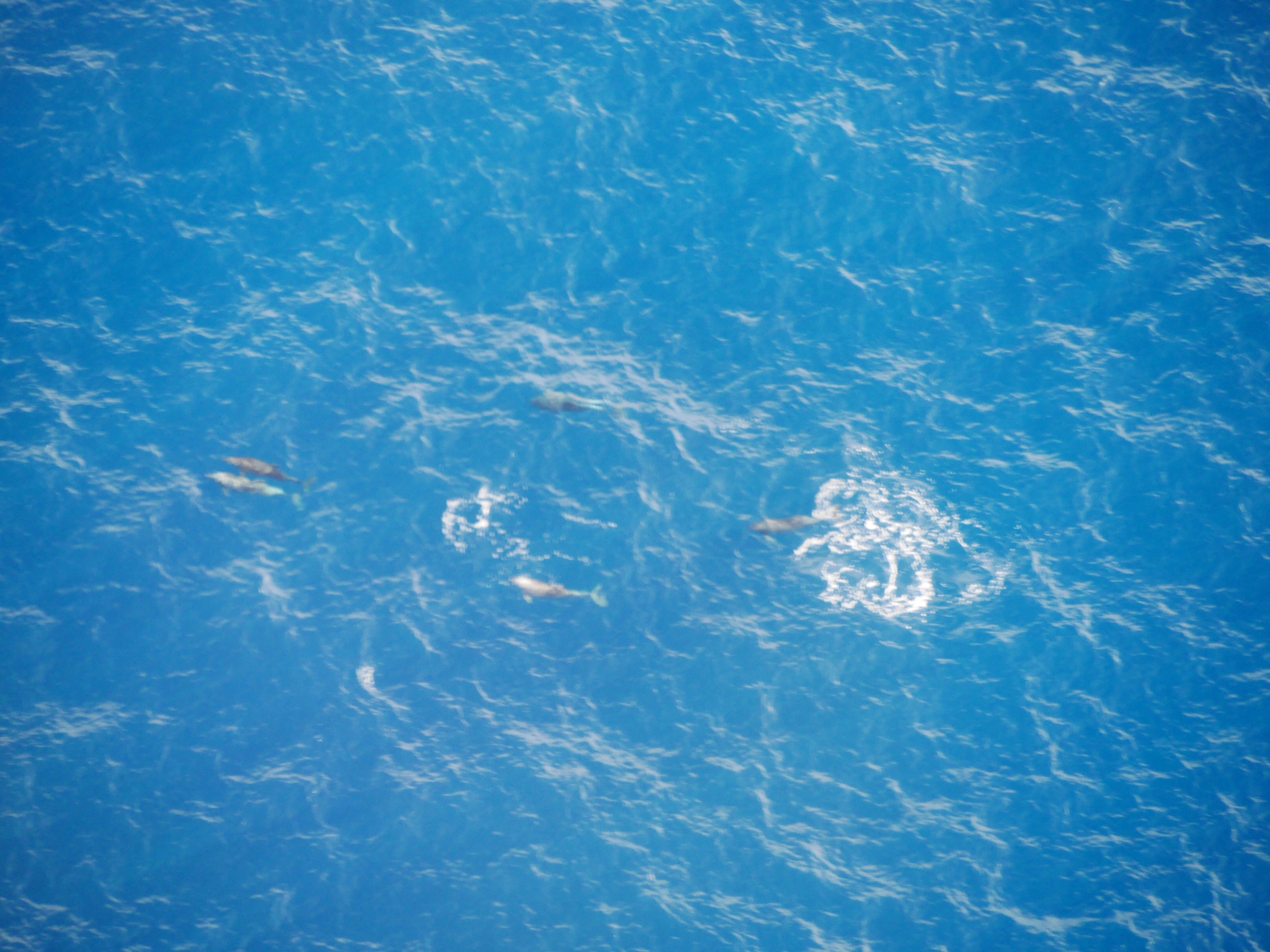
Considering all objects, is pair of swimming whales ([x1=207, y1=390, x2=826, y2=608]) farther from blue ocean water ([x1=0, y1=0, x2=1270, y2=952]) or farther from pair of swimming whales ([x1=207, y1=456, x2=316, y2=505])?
blue ocean water ([x1=0, y1=0, x2=1270, y2=952])

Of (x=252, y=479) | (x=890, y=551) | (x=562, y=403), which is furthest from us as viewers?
(x=562, y=403)

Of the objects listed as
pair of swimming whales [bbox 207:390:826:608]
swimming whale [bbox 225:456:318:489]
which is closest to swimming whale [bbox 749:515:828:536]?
pair of swimming whales [bbox 207:390:826:608]

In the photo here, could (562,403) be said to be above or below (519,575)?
above

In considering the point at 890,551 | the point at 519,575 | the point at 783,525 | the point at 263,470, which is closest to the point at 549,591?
the point at 519,575

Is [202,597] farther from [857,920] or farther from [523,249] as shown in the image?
[857,920]

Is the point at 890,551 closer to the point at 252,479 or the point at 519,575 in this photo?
the point at 519,575

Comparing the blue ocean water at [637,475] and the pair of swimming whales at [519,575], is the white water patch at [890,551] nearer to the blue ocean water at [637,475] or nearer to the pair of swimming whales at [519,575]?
the blue ocean water at [637,475]

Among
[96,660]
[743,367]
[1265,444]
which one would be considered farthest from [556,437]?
[1265,444]
